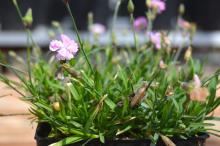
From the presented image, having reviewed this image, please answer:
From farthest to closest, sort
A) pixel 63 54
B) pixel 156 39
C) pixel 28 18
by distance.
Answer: pixel 156 39, pixel 28 18, pixel 63 54

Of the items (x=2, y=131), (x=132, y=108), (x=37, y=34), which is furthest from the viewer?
(x=37, y=34)

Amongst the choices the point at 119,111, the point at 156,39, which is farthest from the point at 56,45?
the point at 156,39

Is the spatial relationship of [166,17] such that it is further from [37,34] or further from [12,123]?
[12,123]

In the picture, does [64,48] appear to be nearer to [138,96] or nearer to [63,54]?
[63,54]

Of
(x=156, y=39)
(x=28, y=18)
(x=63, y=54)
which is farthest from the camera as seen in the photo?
(x=156, y=39)

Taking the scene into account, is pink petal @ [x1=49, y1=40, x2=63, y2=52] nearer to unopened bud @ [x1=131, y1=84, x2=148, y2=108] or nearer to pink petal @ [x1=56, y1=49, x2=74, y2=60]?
pink petal @ [x1=56, y1=49, x2=74, y2=60]

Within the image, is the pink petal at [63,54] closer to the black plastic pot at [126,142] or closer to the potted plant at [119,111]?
the potted plant at [119,111]

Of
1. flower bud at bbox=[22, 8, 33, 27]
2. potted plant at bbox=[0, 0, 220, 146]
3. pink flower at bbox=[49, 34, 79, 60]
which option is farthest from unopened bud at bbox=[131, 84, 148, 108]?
flower bud at bbox=[22, 8, 33, 27]

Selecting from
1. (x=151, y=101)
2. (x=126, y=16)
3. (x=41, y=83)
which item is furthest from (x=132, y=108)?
(x=126, y=16)
